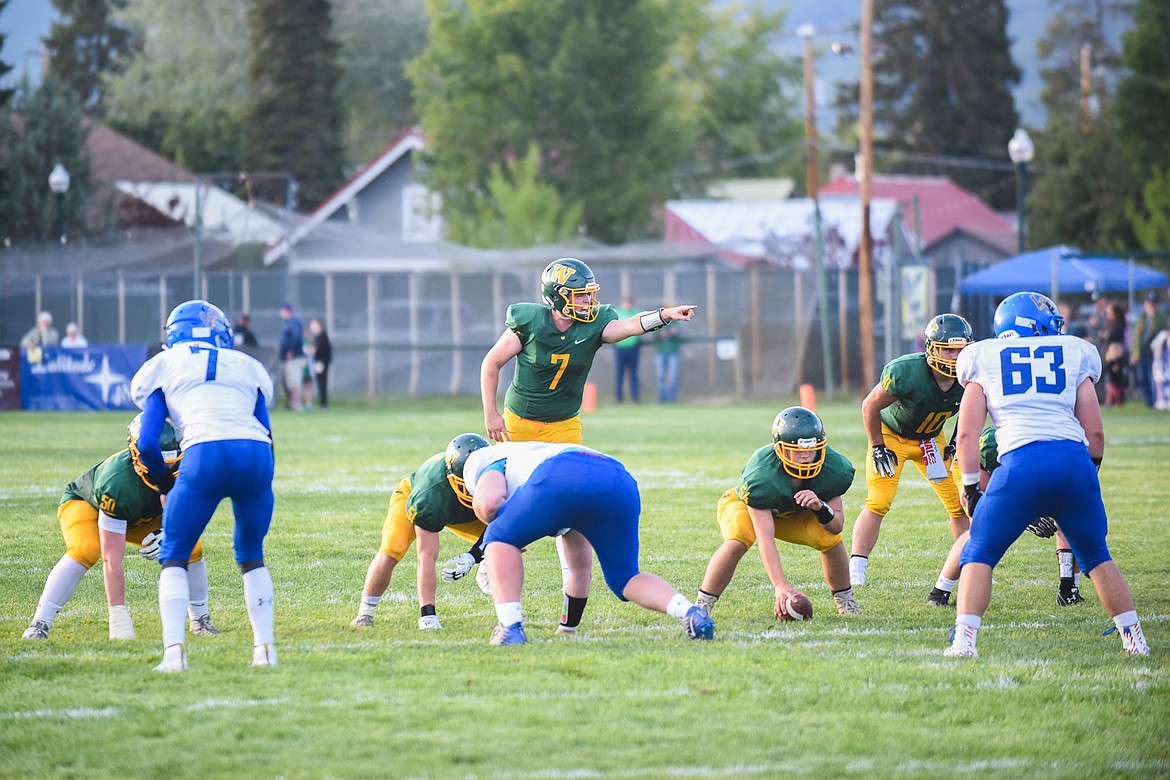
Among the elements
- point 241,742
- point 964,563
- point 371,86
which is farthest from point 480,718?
point 371,86

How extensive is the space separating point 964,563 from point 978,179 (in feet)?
211

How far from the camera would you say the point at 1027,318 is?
681 centimetres

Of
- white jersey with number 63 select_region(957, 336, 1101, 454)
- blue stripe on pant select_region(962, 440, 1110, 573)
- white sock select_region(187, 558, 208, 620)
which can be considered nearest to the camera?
blue stripe on pant select_region(962, 440, 1110, 573)

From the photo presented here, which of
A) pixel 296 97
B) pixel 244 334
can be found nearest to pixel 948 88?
pixel 296 97

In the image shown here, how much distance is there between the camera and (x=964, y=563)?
21.4 ft

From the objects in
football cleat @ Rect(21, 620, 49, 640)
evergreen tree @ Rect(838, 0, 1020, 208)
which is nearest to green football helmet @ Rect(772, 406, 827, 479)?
football cleat @ Rect(21, 620, 49, 640)

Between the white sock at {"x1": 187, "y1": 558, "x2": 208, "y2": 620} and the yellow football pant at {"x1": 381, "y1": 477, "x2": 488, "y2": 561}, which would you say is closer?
the white sock at {"x1": 187, "y1": 558, "x2": 208, "y2": 620}

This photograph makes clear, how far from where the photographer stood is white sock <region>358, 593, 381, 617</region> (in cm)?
739

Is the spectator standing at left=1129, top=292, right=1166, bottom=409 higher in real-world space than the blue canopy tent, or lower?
lower

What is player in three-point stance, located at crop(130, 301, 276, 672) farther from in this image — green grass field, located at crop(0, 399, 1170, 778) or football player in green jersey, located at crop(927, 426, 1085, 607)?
football player in green jersey, located at crop(927, 426, 1085, 607)

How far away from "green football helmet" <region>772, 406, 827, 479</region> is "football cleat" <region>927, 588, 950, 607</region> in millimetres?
1185

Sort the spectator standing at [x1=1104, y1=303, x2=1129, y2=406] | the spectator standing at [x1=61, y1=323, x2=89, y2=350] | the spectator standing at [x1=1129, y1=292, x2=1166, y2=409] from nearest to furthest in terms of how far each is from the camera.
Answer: the spectator standing at [x1=1104, y1=303, x2=1129, y2=406] < the spectator standing at [x1=1129, y1=292, x2=1166, y2=409] < the spectator standing at [x1=61, y1=323, x2=89, y2=350]

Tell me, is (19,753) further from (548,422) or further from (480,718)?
(548,422)

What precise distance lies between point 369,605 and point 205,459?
1.60 meters
